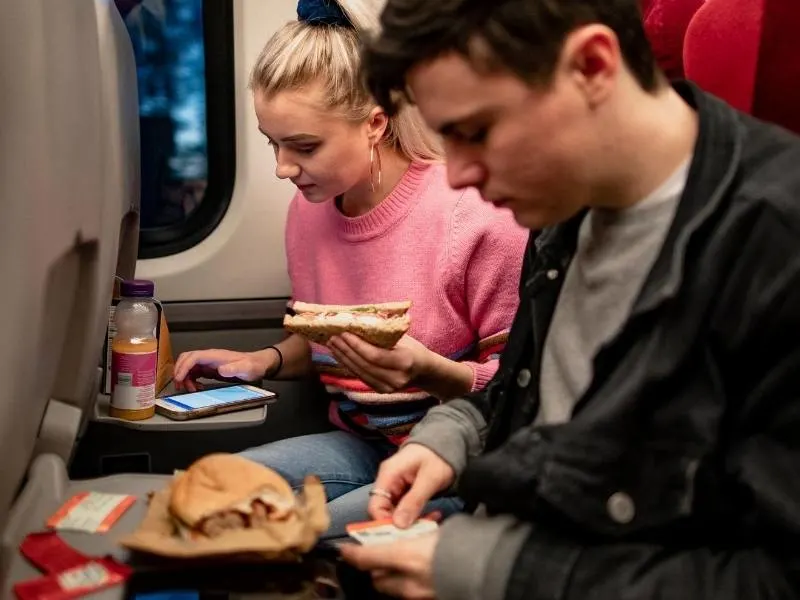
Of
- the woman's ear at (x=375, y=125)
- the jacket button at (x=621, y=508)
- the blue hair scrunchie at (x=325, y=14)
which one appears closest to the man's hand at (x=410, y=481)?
the jacket button at (x=621, y=508)

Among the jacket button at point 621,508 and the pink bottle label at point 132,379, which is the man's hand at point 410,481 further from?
the pink bottle label at point 132,379

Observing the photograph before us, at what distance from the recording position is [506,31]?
81cm

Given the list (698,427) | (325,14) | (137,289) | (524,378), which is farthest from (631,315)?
(325,14)

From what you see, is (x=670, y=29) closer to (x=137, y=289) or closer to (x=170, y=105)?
(x=137, y=289)

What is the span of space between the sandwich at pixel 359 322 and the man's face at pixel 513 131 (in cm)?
53

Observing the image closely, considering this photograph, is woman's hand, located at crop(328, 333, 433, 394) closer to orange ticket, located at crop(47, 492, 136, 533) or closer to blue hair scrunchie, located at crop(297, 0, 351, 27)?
orange ticket, located at crop(47, 492, 136, 533)

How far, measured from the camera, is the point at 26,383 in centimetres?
101

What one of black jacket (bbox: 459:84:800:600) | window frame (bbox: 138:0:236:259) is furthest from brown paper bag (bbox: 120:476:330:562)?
window frame (bbox: 138:0:236:259)

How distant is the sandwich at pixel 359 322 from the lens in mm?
1392

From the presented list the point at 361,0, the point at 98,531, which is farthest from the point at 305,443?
the point at 361,0

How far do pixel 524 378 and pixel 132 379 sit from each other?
0.70 metres

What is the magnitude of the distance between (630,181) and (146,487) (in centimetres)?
80

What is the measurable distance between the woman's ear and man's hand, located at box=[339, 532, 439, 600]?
95 cm

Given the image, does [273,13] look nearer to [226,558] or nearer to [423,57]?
[423,57]
